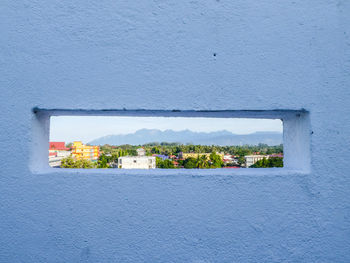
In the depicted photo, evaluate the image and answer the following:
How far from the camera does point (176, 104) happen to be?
4.58 ft

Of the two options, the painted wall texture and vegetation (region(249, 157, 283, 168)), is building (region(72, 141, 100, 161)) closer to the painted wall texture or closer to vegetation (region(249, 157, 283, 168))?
vegetation (region(249, 157, 283, 168))

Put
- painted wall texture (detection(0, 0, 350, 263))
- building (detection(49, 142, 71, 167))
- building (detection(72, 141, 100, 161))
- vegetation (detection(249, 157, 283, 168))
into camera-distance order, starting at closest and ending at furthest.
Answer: painted wall texture (detection(0, 0, 350, 263)), vegetation (detection(249, 157, 283, 168)), building (detection(49, 142, 71, 167)), building (detection(72, 141, 100, 161))

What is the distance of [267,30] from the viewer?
1.42m

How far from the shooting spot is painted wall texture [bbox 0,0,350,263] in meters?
1.37

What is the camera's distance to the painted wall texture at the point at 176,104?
137 cm

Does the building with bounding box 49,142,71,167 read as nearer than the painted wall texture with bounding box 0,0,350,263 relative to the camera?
No

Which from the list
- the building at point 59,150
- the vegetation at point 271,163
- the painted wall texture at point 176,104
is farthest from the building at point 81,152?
the painted wall texture at point 176,104

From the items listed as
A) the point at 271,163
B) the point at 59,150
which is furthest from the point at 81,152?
the point at 271,163

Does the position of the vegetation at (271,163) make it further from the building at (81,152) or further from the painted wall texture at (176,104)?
A: the building at (81,152)

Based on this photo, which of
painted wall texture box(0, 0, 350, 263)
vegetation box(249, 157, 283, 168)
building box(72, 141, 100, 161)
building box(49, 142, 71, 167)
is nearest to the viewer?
painted wall texture box(0, 0, 350, 263)

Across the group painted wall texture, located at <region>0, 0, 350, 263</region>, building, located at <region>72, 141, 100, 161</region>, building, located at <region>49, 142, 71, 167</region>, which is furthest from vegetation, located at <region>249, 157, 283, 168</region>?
building, located at <region>72, 141, 100, 161</region>

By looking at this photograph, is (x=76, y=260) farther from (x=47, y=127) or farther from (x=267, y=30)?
(x=267, y=30)

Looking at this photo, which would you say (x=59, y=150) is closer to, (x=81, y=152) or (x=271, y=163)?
(x=81, y=152)

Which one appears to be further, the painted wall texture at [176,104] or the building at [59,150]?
the building at [59,150]
